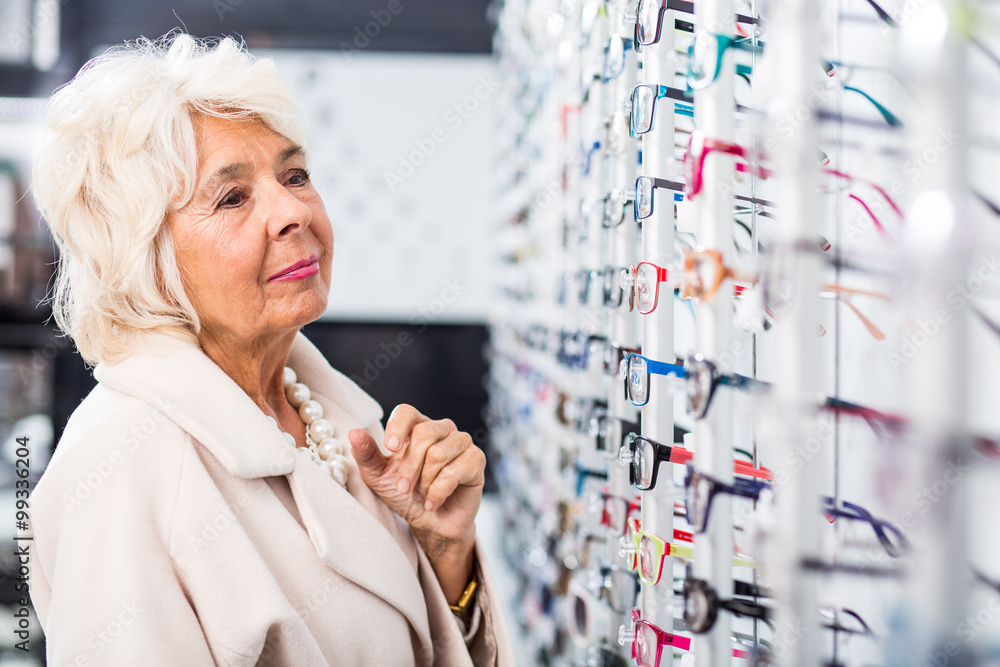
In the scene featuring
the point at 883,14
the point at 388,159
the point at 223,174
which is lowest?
the point at 223,174

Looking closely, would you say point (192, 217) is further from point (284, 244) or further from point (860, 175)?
point (860, 175)

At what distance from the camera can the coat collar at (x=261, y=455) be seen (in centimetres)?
103

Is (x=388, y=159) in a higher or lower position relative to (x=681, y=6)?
higher

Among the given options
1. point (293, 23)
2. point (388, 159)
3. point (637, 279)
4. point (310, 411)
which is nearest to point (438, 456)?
point (310, 411)

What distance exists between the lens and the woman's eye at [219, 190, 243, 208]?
3.73 feet

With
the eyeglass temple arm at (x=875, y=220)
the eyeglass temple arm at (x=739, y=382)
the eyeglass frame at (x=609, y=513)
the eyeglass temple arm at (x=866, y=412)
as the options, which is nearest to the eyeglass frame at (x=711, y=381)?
the eyeglass temple arm at (x=739, y=382)

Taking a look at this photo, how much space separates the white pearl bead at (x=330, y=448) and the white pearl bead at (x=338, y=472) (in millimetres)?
38

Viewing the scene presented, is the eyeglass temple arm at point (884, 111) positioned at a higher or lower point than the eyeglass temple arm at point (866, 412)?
higher

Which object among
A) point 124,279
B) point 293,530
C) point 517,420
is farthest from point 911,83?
point 517,420

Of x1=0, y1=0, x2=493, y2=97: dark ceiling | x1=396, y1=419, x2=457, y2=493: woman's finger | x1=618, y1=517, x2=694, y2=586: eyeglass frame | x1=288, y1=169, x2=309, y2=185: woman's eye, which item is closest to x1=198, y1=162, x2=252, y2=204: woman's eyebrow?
x1=288, y1=169, x2=309, y2=185: woman's eye

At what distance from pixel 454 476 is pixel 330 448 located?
24cm

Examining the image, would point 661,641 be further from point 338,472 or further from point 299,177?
point 299,177

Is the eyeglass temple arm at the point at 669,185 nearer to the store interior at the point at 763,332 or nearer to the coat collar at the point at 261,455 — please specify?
the store interior at the point at 763,332

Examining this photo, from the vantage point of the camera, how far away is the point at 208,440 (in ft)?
3.34
